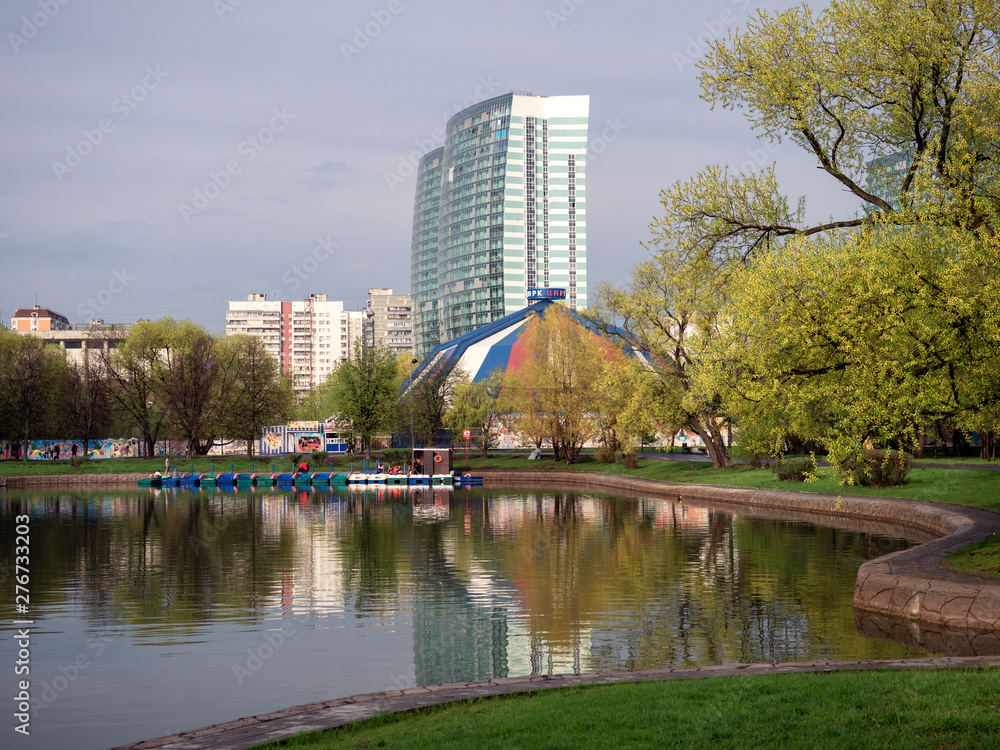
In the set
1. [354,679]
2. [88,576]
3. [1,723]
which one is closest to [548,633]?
[354,679]

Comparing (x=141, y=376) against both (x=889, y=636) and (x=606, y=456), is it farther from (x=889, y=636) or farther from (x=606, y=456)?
(x=889, y=636)

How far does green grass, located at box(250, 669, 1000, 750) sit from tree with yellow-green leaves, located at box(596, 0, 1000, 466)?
8.49 meters

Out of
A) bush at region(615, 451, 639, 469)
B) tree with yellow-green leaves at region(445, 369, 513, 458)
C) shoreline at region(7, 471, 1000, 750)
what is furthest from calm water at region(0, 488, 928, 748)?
tree with yellow-green leaves at region(445, 369, 513, 458)

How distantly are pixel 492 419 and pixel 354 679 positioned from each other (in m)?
68.2

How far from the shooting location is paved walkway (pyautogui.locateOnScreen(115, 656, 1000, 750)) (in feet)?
28.1

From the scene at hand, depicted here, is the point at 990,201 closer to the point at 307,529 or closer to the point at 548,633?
the point at 548,633

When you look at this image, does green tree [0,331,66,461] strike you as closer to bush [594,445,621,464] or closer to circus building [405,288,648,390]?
circus building [405,288,648,390]

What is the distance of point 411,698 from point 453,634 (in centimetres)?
537

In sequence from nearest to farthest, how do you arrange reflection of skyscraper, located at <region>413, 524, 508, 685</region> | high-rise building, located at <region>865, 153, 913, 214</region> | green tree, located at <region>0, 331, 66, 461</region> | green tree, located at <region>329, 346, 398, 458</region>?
reflection of skyscraper, located at <region>413, 524, 508, 685</region>
high-rise building, located at <region>865, 153, 913, 214</region>
green tree, located at <region>0, 331, 66, 461</region>
green tree, located at <region>329, 346, 398, 458</region>

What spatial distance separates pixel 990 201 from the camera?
1817 cm

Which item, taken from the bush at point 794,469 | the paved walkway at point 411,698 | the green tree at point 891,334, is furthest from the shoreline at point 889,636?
the bush at point 794,469

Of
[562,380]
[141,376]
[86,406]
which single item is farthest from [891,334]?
[141,376]

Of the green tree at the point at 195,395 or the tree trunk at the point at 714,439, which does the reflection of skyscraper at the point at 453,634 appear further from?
the green tree at the point at 195,395

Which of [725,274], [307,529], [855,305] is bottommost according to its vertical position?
[307,529]
